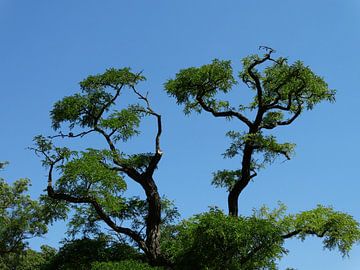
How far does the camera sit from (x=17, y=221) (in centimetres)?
3647

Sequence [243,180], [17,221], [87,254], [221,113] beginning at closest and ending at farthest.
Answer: [87,254] < [243,180] < [221,113] < [17,221]

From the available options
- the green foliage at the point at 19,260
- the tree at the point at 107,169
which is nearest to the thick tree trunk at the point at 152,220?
the tree at the point at 107,169

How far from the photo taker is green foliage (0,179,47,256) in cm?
3644

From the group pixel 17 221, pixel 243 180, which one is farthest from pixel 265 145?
pixel 17 221

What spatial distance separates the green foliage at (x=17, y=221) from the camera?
3644cm

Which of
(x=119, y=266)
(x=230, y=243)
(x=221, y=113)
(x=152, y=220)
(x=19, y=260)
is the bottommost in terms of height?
(x=119, y=266)

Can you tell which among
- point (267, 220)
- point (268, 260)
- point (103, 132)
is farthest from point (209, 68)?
point (268, 260)

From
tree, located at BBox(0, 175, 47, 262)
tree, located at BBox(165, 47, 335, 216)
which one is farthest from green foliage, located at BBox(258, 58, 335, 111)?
tree, located at BBox(0, 175, 47, 262)

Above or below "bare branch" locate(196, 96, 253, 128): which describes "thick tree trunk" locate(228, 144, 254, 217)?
below

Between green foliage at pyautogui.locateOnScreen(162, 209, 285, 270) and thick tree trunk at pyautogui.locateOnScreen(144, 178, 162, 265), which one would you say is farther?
thick tree trunk at pyautogui.locateOnScreen(144, 178, 162, 265)

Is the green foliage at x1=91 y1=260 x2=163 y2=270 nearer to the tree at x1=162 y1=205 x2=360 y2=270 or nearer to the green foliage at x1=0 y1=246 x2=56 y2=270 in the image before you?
the tree at x1=162 y1=205 x2=360 y2=270

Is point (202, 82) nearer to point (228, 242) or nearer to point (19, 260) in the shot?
point (228, 242)

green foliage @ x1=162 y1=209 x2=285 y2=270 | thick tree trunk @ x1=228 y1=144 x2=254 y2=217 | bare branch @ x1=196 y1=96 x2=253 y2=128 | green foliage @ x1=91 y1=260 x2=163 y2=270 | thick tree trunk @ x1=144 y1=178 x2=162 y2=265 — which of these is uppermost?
bare branch @ x1=196 y1=96 x2=253 y2=128

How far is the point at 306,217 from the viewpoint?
22969 mm
